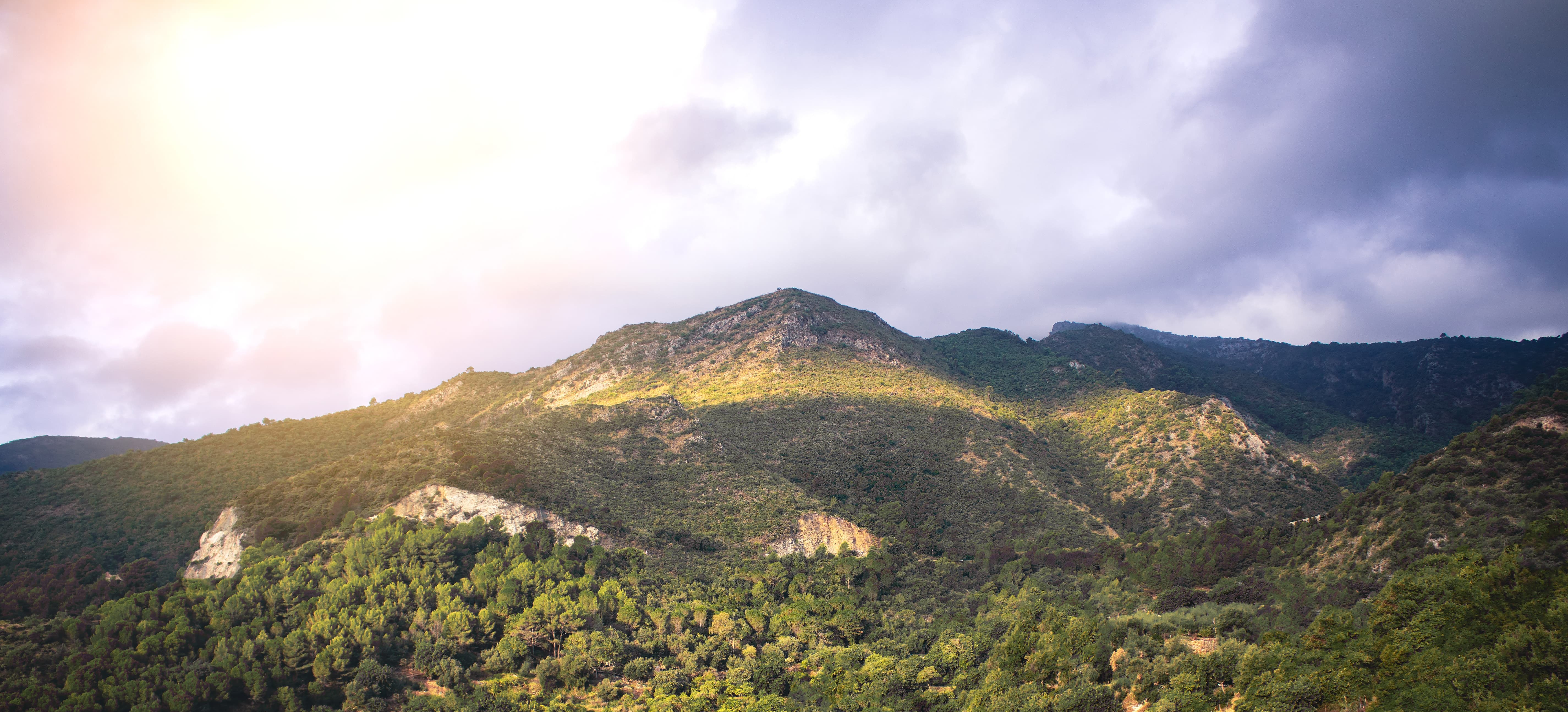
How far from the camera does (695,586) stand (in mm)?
90812

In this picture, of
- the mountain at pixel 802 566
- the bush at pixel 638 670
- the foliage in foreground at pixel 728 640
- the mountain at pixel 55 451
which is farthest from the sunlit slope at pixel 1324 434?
the mountain at pixel 55 451

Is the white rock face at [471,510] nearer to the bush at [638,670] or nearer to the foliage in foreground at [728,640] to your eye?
the foliage in foreground at [728,640]

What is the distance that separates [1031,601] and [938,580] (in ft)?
67.0

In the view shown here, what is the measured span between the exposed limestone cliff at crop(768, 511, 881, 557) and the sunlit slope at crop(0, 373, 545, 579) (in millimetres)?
74272

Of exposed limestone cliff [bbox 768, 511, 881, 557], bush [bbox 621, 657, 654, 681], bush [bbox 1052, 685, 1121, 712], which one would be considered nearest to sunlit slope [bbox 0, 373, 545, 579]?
bush [bbox 621, 657, 654, 681]

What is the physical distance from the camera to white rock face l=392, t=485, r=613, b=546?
90625 mm

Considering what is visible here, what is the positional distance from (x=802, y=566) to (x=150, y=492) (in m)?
108

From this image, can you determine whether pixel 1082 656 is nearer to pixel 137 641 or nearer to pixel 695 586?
pixel 695 586

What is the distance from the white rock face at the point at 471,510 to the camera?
90.6 metres

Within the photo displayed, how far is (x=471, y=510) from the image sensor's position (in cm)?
9225

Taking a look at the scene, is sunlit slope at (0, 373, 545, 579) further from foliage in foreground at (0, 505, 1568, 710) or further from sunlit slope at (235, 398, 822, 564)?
foliage in foreground at (0, 505, 1568, 710)

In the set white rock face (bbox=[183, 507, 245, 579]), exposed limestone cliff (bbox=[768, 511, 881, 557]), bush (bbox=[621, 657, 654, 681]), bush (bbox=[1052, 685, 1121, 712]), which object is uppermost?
white rock face (bbox=[183, 507, 245, 579])

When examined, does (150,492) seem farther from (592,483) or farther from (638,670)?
(638,670)

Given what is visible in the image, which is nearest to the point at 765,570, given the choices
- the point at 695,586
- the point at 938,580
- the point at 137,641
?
the point at 695,586
